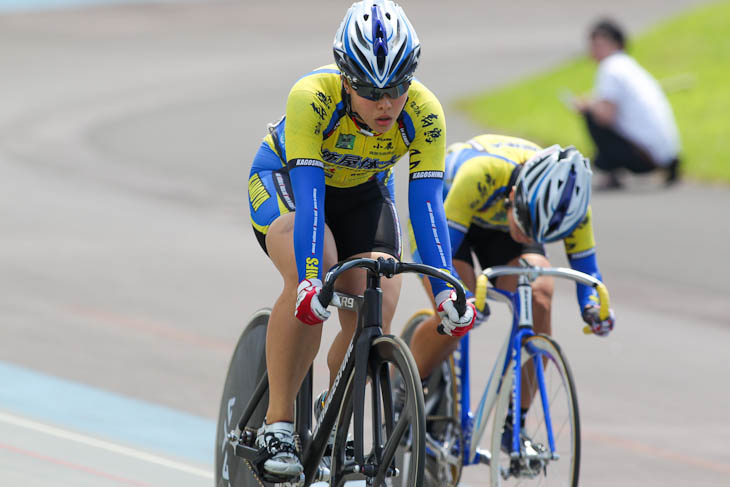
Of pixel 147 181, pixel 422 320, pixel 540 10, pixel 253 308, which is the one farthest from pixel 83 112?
pixel 540 10

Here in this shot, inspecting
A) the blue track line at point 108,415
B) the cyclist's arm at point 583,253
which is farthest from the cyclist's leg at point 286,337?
the blue track line at point 108,415

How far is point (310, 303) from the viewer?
366 cm

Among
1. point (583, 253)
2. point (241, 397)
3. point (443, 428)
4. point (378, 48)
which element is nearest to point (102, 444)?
point (241, 397)

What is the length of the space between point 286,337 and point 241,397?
0.56m

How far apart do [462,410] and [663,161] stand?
27.0 ft

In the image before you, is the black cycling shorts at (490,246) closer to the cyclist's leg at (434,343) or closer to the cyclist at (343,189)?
the cyclist's leg at (434,343)

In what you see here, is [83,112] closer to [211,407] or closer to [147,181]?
[147,181]

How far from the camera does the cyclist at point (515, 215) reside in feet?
14.8

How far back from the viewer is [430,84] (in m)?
20.7

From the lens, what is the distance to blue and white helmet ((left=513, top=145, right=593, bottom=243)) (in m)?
4.47

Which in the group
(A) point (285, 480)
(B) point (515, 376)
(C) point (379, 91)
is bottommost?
(A) point (285, 480)

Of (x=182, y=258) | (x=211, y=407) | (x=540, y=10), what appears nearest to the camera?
(x=211, y=407)

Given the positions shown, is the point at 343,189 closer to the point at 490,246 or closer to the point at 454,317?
the point at 454,317

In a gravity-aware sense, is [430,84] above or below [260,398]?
above
